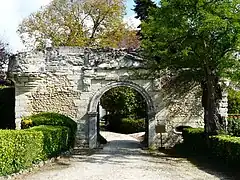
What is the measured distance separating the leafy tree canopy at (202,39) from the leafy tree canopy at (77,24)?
17110 millimetres

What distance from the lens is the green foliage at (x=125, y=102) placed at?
82.4 feet

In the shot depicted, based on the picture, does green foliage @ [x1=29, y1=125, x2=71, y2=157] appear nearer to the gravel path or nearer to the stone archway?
the gravel path

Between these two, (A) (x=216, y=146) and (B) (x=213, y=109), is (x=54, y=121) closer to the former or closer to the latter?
(B) (x=213, y=109)

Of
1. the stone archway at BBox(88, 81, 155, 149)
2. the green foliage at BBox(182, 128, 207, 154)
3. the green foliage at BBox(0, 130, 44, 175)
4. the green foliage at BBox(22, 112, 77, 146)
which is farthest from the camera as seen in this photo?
the stone archway at BBox(88, 81, 155, 149)

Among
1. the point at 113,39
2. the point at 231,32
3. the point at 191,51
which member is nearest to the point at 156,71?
the point at 191,51

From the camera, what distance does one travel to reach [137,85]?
53.3 ft

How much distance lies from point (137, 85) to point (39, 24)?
16.5 meters

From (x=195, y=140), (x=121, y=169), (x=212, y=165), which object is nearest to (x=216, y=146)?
(x=212, y=165)

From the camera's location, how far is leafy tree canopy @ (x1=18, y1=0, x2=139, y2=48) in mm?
29797

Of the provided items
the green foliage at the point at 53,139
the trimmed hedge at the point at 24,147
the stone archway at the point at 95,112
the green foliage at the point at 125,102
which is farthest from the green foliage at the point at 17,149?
the green foliage at the point at 125,102

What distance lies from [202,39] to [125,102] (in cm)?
1361

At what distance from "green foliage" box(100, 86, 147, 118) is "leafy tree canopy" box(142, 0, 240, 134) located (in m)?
11.7

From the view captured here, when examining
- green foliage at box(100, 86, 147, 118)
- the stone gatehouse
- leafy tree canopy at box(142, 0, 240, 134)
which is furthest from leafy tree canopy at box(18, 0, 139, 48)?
leafy tree canopy at box(142, 0, 240, 134)

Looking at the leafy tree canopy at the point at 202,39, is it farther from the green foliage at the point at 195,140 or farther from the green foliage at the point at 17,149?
the green foliage at the point at 17,149
